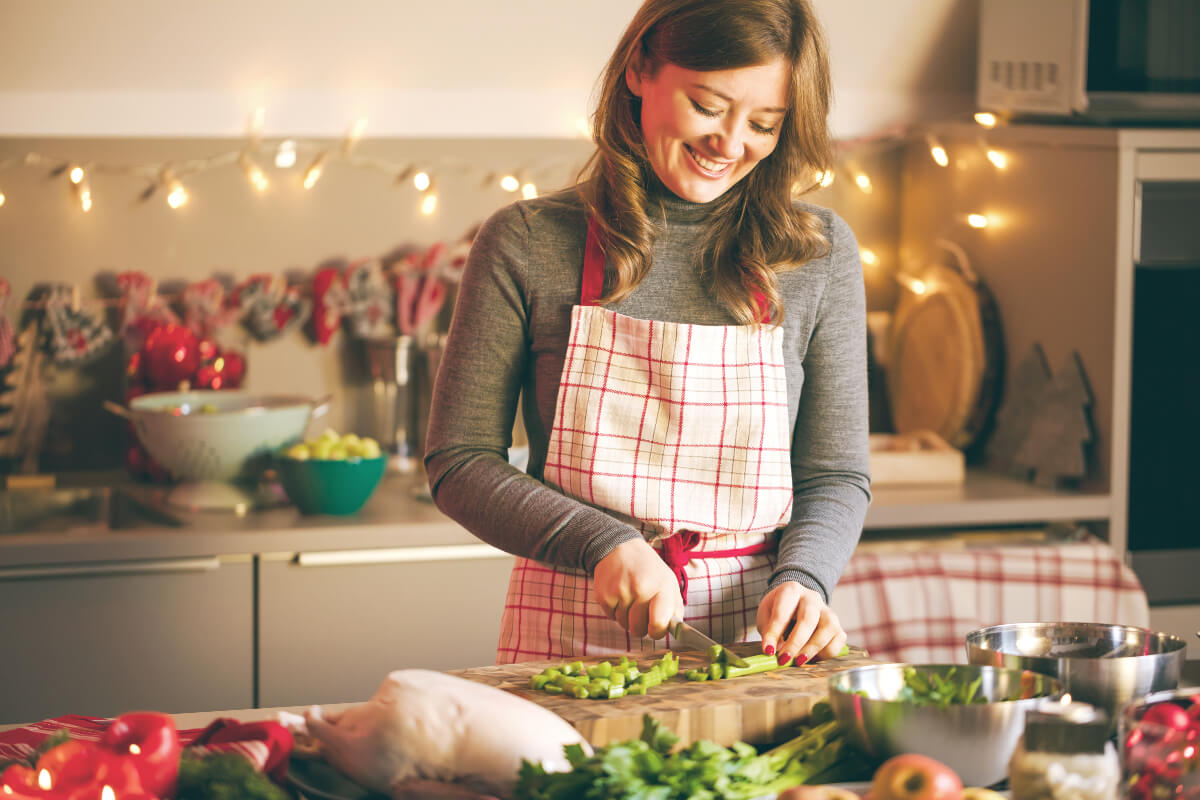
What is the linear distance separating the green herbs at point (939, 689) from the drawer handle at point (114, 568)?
126cm

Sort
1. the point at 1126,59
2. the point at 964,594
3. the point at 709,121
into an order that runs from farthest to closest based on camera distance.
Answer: the point at 1126,59 < the point at 964,594 < the point at 709,121

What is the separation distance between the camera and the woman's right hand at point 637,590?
3.48 feet

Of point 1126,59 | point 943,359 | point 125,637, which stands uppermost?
point 1126,59

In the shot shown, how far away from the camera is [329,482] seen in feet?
6.41

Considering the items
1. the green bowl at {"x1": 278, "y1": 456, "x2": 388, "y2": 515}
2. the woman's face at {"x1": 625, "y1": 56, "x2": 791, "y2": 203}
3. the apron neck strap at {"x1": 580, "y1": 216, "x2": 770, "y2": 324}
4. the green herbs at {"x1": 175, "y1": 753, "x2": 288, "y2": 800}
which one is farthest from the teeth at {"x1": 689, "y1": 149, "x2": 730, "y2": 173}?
the green bowl at {"x1": 278, "y1": 456, "x2": 388, "y2": 515}

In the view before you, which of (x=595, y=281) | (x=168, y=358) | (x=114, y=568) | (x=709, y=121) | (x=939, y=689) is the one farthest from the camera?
(x=168, y=358)

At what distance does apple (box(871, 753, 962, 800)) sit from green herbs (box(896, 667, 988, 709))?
13 cm

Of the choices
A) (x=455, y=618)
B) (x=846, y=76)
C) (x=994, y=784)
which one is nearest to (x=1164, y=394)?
(x=846, y=76)

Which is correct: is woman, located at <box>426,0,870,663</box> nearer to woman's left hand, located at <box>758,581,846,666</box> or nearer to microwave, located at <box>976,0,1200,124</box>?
woman's left hand, located at <box>758,581,846,666</box>

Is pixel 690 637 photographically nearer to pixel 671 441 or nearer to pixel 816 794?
pixel 671 441

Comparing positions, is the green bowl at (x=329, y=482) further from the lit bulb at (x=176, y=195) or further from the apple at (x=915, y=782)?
the apple at (x=915, y=782)

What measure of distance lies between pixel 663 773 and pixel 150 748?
12.8 inches

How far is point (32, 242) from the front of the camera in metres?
2.30

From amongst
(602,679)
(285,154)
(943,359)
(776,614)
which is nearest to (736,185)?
(776,614)
